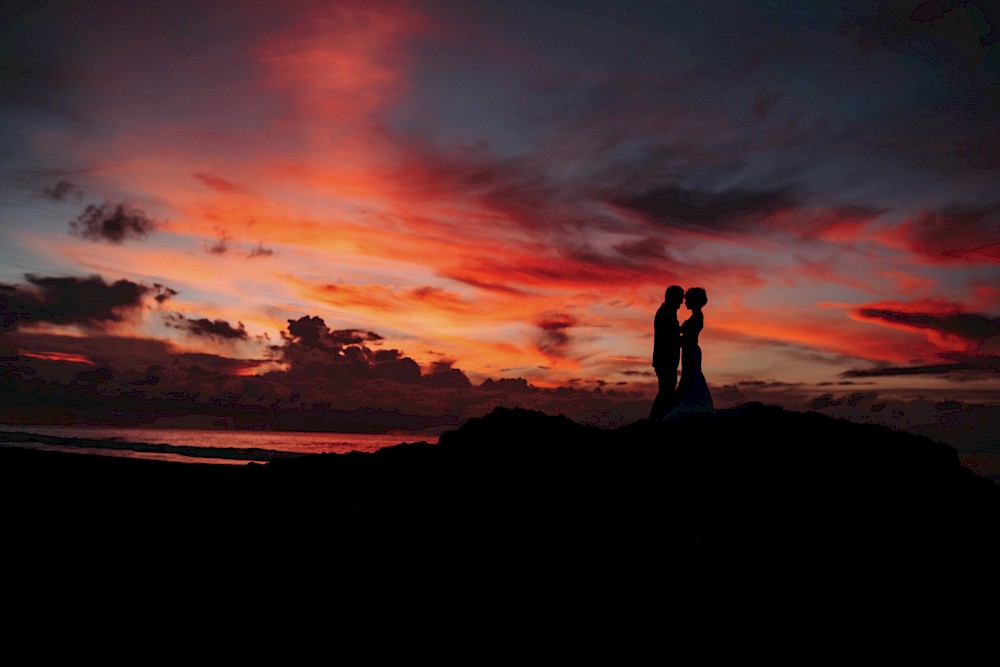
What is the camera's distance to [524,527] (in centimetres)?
1380

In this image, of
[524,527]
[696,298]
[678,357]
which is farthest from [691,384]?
[524,527]

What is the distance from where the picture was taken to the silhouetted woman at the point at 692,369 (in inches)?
613

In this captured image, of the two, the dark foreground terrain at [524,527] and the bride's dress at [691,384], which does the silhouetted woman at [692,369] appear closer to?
the bride's dress at [691,384]

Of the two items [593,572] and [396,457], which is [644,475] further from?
[396,457]

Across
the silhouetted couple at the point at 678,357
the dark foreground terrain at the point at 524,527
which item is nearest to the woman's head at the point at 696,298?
the silhouetted couple at the point at 678,357

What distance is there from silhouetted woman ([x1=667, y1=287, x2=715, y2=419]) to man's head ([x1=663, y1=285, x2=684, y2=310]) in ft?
0.66

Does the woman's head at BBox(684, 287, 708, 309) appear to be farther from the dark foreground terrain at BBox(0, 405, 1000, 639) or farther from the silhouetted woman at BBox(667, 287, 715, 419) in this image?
the dark foreground terrain at BBox(0, 405, 1000, 639)

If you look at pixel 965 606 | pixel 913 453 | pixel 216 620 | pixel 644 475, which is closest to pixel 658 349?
pixel 644 475

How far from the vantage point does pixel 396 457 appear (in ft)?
67.2

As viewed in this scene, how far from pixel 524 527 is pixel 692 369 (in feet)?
17.9

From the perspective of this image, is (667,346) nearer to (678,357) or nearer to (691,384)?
(678,357)

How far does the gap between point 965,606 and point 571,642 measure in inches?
253

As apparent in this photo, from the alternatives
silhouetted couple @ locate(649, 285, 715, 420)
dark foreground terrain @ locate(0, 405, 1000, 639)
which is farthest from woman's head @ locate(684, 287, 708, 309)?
dark foreground terrain @ locate(0, 405, 1000, 639)

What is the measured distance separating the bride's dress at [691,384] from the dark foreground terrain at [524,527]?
1.26 feet
